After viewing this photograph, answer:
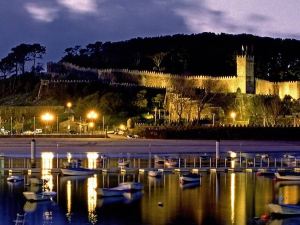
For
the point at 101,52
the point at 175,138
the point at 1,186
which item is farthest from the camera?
the point at 101,52

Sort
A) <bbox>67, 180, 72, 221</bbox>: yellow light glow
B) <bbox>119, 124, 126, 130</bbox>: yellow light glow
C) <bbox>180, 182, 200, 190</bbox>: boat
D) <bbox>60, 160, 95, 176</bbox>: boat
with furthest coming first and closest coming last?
<bbox>119, 124, 126, 130</bbox>: yellow light glow → <bbox>60, 160, 95, 176</bbox>: boat → <bbox>180, 182, 200, 190</bbox>: boat → <bbox>67, 180, 72, 221</bbox>: yellow light glow

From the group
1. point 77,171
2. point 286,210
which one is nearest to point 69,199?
point 77,171

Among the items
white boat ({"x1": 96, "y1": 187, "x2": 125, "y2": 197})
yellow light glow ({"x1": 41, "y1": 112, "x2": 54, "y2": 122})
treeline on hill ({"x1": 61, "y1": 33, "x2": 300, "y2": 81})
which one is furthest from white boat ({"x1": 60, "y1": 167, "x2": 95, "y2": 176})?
treeline on hill ({"x1": 61, "y1": 33, "x2": 300, "y2": 81})

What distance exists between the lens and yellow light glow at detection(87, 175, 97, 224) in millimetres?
27556

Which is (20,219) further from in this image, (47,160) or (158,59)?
(158,59)

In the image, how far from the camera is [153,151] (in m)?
57.4

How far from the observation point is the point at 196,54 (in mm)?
150000

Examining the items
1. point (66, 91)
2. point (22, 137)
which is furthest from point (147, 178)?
point (66, 91)

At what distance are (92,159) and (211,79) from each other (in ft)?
204

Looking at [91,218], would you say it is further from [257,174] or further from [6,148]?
[6,148]

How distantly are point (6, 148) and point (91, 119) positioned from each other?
32.3 m

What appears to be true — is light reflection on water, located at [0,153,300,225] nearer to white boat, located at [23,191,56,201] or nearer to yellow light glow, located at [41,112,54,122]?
white boat, located at [23,191,56,201]

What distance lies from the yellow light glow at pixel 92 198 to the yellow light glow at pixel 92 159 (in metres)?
4.20

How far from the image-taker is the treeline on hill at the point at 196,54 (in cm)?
12900
